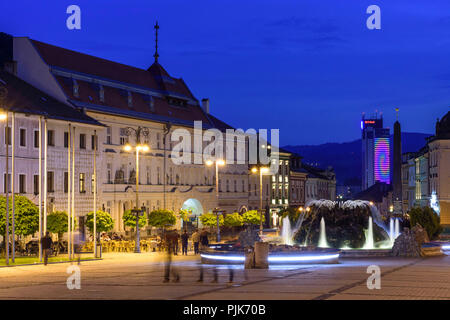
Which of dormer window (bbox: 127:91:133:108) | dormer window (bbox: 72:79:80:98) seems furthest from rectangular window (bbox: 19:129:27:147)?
dormer window (bbox: 127:91:133:108)

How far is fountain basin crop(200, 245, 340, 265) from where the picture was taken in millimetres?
36188

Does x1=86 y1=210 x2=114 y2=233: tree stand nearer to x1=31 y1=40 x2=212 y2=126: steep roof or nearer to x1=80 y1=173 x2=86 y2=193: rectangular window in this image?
x1=80 y1=173 x2=86 y2=193: rectangular window

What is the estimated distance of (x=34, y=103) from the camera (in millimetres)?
58750

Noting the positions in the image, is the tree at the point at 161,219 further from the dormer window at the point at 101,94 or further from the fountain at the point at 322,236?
the fountain at the point at 322,236

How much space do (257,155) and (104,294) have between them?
90.9 metres

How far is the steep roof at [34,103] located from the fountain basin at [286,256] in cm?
2114

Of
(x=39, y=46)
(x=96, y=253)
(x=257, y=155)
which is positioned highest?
(x=39, y=46)

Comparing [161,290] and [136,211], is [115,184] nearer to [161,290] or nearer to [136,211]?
[136,211]

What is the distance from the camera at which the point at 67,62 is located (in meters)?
69.8


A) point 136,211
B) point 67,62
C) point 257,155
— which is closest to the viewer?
point 136,211

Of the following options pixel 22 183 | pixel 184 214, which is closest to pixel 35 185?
pixel 22 183

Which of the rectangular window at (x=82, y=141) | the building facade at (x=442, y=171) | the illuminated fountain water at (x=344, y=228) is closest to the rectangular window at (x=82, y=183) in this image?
the rectangular window at (x=82, y=141)
